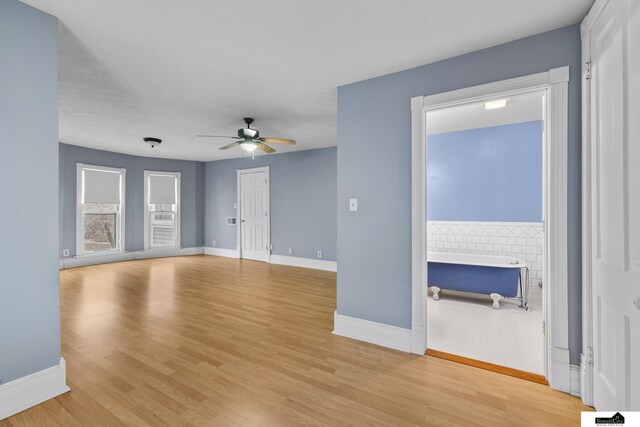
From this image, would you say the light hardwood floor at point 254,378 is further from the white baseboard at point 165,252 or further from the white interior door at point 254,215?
the white baseboard at point 165,252

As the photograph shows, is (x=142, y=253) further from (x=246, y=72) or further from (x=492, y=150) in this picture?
(x=492, y=150)

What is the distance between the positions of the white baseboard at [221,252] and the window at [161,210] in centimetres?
80

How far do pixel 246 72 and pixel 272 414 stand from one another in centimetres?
287

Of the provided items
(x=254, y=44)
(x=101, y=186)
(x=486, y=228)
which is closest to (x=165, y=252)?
(x=101, y=186)

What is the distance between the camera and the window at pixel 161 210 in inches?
293

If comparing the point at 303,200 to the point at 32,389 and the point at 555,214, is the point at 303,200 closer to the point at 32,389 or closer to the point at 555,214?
the point at 555,214

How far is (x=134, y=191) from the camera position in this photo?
7207 millimetres

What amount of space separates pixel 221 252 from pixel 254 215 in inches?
64.7

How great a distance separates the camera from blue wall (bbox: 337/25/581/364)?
2258 millimetres

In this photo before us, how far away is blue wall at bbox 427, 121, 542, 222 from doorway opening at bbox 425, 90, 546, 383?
0.01 meters

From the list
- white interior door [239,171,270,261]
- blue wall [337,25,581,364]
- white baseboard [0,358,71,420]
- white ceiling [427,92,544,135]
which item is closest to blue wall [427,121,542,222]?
white ceiling [427,92,544,135]

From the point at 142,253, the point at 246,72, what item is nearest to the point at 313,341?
the point at 246,72

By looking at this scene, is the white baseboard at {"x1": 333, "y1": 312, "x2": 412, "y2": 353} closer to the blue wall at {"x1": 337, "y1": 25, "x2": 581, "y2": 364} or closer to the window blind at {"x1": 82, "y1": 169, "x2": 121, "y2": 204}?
the blue wall at {"x1": 337, "y1": 25, "x2": 581, "y2": 364}

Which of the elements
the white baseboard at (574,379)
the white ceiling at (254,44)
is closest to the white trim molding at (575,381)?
the white baseboard at (574,379)
